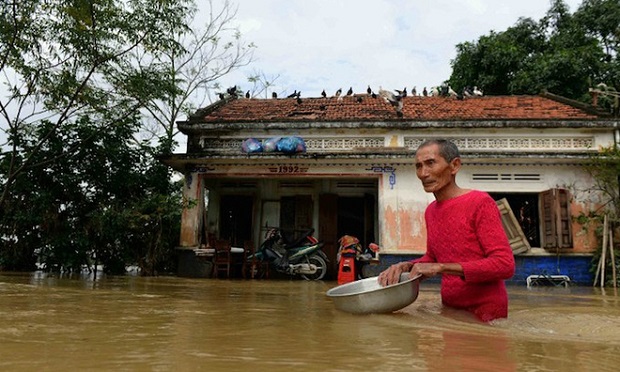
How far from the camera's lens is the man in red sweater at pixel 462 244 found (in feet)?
9.52

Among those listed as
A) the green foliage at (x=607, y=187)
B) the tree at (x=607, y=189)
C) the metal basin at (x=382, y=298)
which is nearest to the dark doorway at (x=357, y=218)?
the tree at (x=607, y=189)

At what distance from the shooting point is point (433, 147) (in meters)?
3.21

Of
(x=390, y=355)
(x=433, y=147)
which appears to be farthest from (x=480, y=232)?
(x=390, y=355)

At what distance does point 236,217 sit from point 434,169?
10129 millimetres

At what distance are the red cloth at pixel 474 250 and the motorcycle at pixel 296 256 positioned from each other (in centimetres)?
763

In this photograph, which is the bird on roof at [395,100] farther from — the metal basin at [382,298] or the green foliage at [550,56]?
the metal basin at [382,298]

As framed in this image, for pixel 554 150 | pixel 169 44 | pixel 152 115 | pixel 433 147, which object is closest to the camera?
pixel 433 147

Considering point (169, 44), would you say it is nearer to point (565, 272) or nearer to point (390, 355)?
point (390, 355)

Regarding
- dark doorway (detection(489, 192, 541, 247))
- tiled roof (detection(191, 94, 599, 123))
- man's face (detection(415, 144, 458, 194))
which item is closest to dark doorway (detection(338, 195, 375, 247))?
tiled roof (detection(191, 94, 599, 123))

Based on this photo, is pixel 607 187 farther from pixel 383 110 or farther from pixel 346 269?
pixel 346 269

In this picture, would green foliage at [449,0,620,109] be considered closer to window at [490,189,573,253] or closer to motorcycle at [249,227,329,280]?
window at [490,189,573,253]

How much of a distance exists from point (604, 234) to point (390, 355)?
32.4ft

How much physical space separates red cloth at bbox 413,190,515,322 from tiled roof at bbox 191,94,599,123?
27.7 ft

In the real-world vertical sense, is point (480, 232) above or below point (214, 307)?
above
